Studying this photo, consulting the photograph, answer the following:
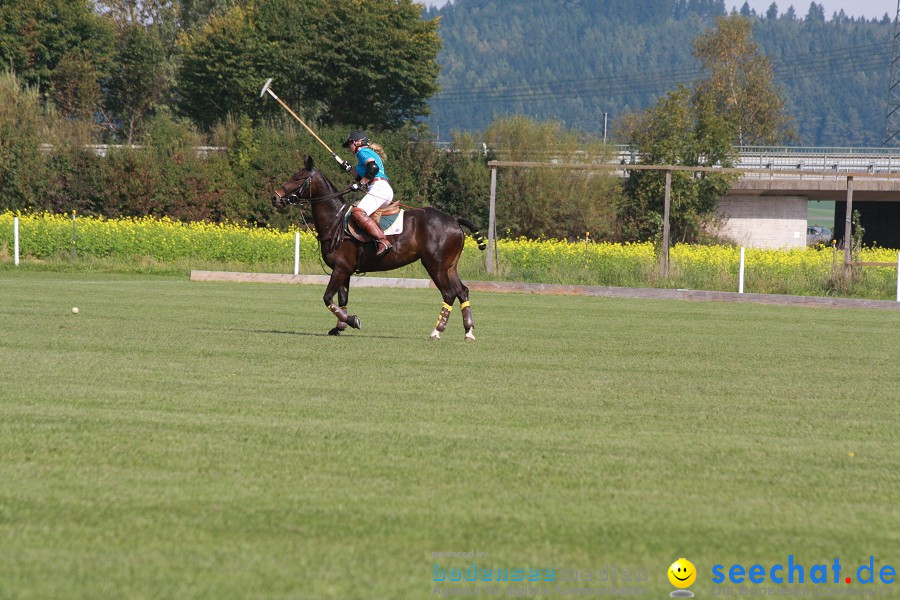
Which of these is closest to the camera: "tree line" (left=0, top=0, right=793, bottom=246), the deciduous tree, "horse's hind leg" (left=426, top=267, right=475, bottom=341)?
"horse's hind leg" (left=426, top=267, right=475, bottom=341)

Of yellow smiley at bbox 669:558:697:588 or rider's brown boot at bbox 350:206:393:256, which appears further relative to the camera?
rider's brown boot at bbox 350:206:393:256

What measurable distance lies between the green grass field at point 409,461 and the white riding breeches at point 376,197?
5.76 feet

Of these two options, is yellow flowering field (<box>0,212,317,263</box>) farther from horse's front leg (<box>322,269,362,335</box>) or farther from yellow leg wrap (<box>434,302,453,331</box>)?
yellow leg wrap (<box>434,302,453,331</box>)

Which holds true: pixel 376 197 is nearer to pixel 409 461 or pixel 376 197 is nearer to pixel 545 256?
pixel 409 461

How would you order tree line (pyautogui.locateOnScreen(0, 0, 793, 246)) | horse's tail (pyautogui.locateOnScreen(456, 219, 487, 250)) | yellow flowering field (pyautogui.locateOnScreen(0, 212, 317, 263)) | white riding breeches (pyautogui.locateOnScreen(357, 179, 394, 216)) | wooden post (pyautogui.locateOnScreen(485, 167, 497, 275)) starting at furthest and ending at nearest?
tree line (pyautogui.locateOnScreen(0, 0, 793, 246))
yellow flowering field (pyautogui.locateOnScreen(0, 212, 317, 263))
wooden post (pyautogui.locateOnScreen(485, 167, 497, 275))
horse's tail (pyautogui.locateOnScreen(456, 219, 487, 250))
white riding breeches (pyautogui.locateOnScreen(357, 179, 394, 216))

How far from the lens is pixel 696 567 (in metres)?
5.02

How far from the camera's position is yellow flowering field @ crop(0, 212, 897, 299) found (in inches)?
1092

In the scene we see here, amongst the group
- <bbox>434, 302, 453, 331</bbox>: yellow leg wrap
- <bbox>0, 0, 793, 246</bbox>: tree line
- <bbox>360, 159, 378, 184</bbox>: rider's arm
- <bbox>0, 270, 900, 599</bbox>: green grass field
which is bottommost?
<bbox>0, 270, 900, 599</bbox>: green grass field

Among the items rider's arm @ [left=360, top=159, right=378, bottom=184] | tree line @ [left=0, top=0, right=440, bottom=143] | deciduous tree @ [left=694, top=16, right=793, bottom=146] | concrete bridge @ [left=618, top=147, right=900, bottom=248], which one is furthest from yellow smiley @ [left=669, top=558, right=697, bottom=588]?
deciduous tree @ [left=694, top=16, right=793, bottom=146]

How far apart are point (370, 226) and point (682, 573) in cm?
1007

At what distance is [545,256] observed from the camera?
1246 inches

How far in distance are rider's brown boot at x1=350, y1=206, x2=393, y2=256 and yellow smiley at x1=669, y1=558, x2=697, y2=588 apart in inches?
390

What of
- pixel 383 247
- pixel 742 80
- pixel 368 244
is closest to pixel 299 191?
pixel 368 244

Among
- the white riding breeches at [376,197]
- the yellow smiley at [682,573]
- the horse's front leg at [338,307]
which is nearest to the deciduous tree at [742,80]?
the white riding breeches at [376,197]
